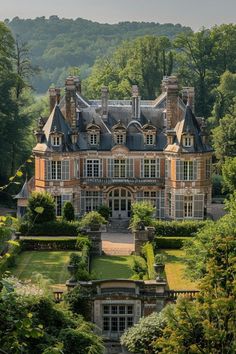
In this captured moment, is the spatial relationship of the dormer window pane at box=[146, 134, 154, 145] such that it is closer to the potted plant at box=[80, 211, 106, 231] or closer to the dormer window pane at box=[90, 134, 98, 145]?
the dormer window pane at box=[90, 134, 98, 145]

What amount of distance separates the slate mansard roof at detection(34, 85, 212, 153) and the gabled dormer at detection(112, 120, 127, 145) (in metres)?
0.15

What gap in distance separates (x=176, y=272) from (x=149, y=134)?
1555cm

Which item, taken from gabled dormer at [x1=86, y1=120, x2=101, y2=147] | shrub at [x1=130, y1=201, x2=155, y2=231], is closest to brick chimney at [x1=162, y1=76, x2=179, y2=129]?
gabled dormer at [x1=86, y1=120, x2=101, y2=147]

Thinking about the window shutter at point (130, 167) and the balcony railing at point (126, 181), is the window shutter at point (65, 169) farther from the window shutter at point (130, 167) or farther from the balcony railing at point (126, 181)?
the window shutter at point (130, 167)

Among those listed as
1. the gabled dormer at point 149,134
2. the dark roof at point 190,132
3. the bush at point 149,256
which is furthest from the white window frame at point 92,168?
the bush at point 149,256

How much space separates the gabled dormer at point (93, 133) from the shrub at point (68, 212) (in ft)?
17.4

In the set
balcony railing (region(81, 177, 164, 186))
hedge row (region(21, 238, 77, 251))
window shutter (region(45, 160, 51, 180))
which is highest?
window shutter (region(45, 160, 51, 180))

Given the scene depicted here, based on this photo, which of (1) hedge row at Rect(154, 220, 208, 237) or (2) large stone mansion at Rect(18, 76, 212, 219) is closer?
(1) hedge row at Rect(154, 220, 208, 237)

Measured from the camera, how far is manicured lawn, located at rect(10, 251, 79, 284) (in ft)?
114

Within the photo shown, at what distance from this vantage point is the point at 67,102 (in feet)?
163

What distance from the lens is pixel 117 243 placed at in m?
43.3

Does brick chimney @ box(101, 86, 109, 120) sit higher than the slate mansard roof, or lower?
higher

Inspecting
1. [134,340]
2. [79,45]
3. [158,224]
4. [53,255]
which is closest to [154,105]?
[158,224]

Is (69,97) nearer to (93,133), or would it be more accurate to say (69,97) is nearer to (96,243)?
(93,133)
